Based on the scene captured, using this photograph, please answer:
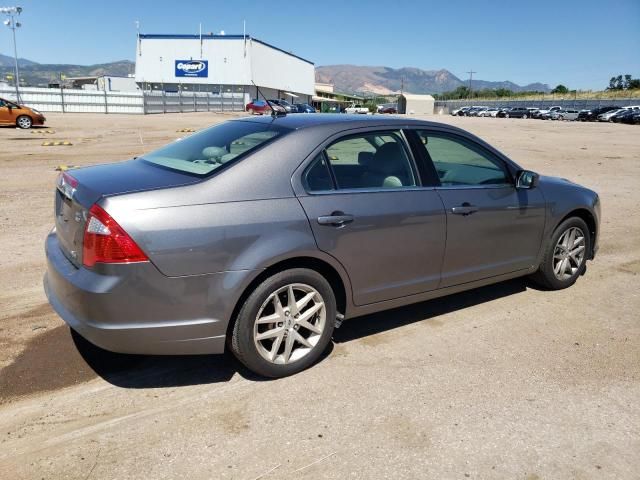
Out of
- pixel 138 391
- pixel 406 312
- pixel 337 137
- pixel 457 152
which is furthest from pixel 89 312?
pixel 457 152

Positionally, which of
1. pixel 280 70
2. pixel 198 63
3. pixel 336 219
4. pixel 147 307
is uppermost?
pixel 280 70

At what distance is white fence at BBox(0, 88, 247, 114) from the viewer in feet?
146

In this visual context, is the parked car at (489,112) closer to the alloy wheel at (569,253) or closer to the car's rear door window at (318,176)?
the alloy wheel at (569,253)

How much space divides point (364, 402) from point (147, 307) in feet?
4.59

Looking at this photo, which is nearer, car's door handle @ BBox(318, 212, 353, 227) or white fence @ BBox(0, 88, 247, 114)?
car's door handle @ BBox(318, 212, 353, 227)

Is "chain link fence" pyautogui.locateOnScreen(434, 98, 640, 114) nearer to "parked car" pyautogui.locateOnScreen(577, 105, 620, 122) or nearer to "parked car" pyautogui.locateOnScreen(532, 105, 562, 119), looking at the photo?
"parked car" pyautogui.locateOnScreen(532, 105, 562, 119)

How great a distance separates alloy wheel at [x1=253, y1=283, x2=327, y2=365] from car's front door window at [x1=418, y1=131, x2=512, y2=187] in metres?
1.57

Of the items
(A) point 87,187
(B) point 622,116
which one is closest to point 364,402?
(A) point 87,187

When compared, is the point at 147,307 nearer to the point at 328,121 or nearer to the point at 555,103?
the point at 328,121

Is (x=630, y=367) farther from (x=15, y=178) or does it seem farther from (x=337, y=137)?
(x=15, y=178)

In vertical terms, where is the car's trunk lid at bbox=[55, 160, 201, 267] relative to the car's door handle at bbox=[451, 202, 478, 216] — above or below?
above

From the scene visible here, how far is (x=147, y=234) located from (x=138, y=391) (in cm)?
107

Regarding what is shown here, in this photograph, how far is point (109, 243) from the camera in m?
2.88

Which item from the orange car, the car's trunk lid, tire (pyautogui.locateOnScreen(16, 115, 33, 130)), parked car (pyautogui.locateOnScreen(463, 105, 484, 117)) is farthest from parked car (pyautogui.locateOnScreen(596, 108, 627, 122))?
the car's trunk lid
